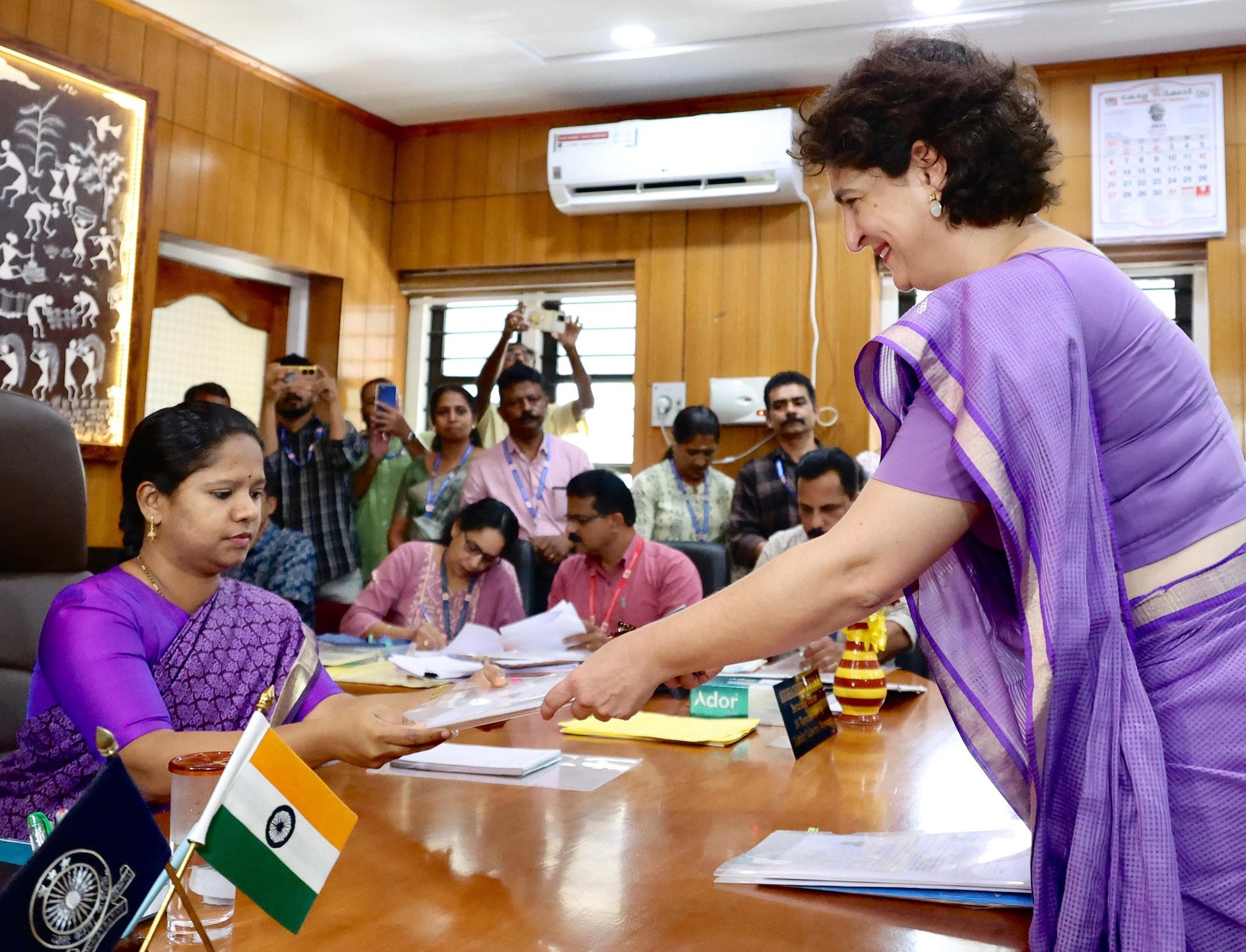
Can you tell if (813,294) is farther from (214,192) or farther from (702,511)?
(214,192)

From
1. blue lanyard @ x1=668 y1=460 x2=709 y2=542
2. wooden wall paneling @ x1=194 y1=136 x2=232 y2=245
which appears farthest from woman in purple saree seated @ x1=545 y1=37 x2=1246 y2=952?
wooden wall paneling @ x1=194 y1=136 x2=232 y2=245

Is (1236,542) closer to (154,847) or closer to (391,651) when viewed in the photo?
(154,847)

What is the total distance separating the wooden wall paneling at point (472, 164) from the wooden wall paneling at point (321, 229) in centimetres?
65

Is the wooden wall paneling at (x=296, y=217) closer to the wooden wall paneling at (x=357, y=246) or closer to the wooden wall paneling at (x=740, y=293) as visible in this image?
the wooden wall paneling at (x=357, y=246)

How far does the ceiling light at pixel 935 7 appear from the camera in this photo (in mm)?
4266

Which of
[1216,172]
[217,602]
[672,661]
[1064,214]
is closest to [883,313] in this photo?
[1064,214]

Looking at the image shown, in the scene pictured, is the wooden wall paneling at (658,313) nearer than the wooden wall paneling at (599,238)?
Yes

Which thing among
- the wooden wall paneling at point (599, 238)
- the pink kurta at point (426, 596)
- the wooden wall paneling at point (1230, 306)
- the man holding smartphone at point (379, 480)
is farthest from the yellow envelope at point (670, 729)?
the wooden wall paneling at point (599, 238)

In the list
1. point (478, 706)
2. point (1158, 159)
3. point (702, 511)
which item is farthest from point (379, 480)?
point (478, 706)

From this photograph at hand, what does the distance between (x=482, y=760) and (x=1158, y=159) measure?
14.2ft

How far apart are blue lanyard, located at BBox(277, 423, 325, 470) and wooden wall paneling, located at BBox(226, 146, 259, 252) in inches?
42.6

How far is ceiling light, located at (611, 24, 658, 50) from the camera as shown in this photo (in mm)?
4566

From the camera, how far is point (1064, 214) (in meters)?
4.84

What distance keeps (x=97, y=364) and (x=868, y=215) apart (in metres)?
3.91
